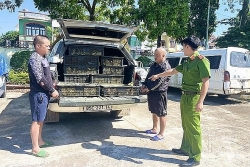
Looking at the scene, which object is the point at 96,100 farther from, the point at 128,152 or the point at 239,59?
the point at 239,59

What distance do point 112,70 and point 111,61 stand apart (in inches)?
8.7

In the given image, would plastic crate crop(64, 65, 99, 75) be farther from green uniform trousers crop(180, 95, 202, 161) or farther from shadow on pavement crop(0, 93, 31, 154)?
green uniform trousers crop(180, 95, 202, 161)

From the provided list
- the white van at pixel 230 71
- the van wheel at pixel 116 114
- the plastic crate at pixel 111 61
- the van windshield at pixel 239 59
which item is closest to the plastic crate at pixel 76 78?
the plastic crate at pixel 111 61

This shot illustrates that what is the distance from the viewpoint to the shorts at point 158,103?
4.53 metres

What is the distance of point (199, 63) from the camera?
3414 millimetres

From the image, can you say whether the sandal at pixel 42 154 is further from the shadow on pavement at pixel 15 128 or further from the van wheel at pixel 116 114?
the van wheel at pixel 116 114

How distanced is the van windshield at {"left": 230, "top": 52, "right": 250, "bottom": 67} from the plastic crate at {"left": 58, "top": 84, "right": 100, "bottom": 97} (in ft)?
19.3

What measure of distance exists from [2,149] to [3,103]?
4.36 metres

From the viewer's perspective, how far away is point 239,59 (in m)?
8.61

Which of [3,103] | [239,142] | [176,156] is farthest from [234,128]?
[3,103]

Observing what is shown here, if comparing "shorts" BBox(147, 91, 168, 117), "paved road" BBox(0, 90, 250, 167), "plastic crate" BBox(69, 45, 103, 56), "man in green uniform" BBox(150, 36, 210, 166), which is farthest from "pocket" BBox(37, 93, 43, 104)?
"man in green uniform" BBox(150, 36, 210, 166)

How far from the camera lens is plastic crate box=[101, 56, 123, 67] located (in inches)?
219

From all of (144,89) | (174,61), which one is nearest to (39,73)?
(144,89)

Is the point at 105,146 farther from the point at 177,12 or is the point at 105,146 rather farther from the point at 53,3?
the point at 177,12
